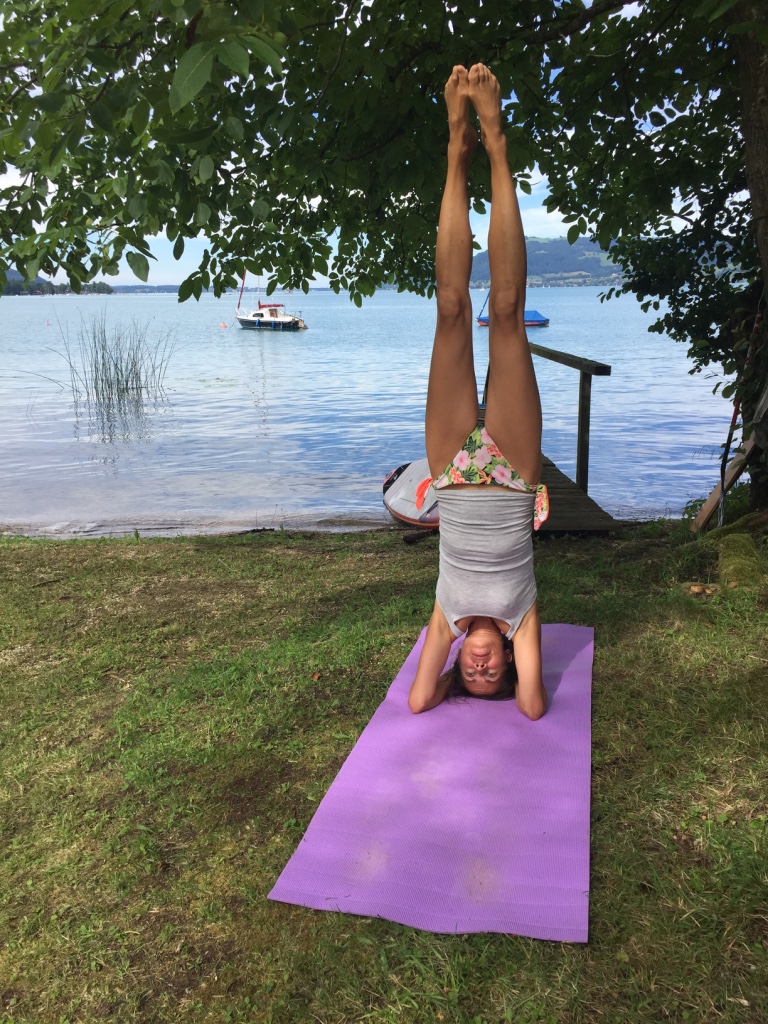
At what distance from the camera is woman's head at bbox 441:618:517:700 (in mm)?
3521

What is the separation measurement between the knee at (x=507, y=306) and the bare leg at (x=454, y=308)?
0.12m

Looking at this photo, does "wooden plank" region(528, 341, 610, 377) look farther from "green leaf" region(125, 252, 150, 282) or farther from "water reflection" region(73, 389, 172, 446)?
"water reflection" region(73, 389, 172, 446)

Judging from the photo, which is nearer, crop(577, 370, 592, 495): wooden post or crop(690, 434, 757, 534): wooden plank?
crop(690, 434, 757, 534): wooden plank

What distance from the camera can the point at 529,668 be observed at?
3.46 m

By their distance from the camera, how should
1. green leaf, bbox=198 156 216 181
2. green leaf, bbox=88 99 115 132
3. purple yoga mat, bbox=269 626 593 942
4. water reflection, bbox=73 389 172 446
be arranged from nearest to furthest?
purple yoga mat, bbox=269 626 593 942, green leaf, bbox=88 99 115 132, green leaf, bbox=198 156 216 181, water reflection, bbox=73 389 172 446

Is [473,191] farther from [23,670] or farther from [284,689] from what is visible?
[23,670]

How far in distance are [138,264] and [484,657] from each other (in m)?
2.16

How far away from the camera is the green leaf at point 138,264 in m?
3.23

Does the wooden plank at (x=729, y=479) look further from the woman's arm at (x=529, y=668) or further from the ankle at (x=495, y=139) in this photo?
the ankle at (x=495, y=139)

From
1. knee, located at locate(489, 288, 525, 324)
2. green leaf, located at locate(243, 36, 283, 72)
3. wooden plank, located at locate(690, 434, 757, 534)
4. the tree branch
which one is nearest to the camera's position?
green leaf, located at locate(243, 36, 283, 72)

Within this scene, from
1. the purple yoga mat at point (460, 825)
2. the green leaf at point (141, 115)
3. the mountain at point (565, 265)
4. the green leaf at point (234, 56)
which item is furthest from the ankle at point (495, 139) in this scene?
the mountain at point (565, 265)

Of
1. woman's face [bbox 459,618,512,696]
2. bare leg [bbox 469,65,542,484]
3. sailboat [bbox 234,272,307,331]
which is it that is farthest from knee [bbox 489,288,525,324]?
sailboat [bbox 234,272,307,331]

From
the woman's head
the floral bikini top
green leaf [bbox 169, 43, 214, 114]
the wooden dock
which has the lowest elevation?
the wooden dock

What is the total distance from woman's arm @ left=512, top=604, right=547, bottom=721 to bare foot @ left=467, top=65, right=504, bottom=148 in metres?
1.96
